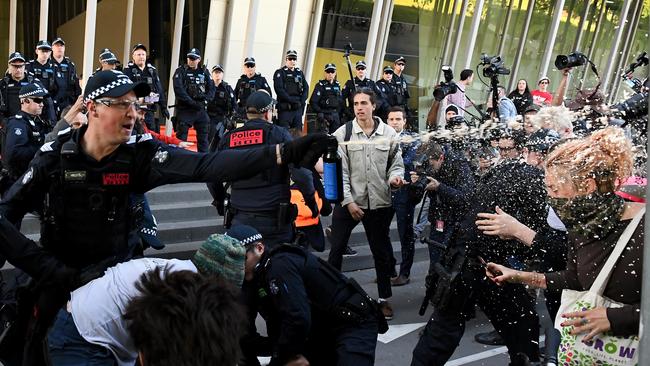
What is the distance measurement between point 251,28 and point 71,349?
458 inches

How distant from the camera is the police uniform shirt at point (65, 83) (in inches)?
433

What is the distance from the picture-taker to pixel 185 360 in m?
1.95

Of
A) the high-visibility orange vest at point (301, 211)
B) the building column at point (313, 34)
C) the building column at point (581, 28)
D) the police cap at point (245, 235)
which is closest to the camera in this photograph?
the police cap at point (245, 235)

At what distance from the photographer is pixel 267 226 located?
558cm

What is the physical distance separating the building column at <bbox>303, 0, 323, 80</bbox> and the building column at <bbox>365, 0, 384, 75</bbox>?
4.64 ft

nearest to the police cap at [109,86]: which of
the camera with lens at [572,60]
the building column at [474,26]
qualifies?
the camera with lens at [572,60]

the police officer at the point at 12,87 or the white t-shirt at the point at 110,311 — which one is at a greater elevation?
the white t-shirt at the point at 110,311

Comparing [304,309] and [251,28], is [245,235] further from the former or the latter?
[251,28]

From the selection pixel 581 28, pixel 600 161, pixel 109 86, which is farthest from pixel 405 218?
pixel 581 28

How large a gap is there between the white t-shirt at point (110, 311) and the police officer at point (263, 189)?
8.81 feet

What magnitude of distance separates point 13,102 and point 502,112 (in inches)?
254

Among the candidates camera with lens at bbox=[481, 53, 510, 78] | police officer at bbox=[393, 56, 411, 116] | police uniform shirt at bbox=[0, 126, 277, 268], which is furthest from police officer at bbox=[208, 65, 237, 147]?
police uniform shirt at bbox=[0, 126, 277, 268]

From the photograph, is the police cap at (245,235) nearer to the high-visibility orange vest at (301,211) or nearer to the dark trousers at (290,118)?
the high-visibility orange vest at (301,211)

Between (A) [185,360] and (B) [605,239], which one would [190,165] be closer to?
(A) [185,360]
